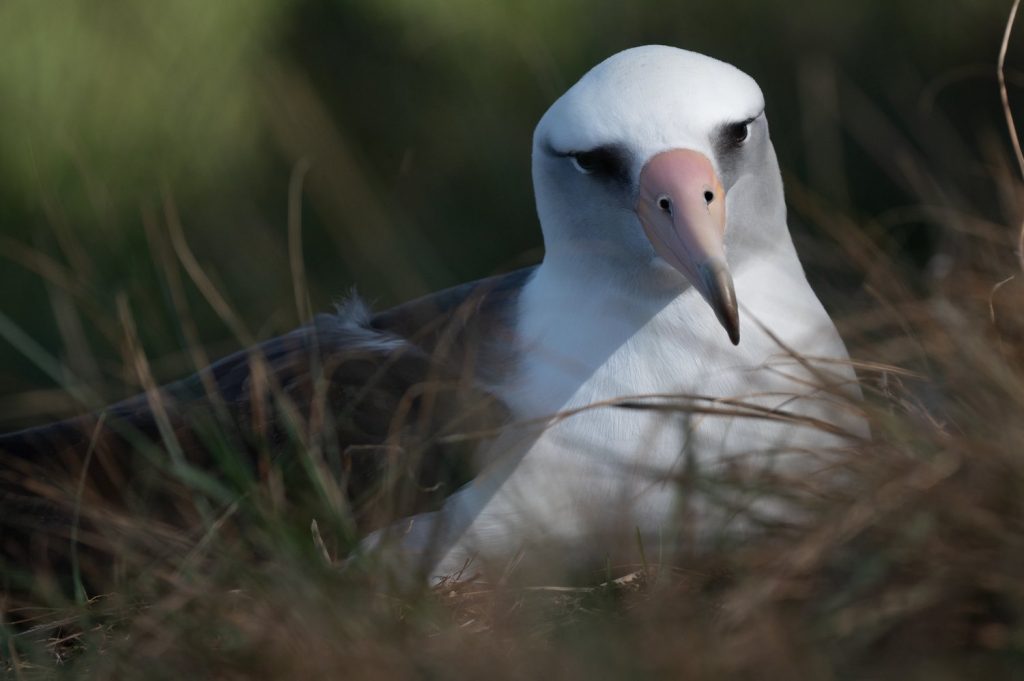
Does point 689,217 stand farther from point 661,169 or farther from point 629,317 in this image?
point 629,317

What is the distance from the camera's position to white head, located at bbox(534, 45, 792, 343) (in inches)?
86.7

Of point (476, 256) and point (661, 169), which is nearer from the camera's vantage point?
point (661, 169)

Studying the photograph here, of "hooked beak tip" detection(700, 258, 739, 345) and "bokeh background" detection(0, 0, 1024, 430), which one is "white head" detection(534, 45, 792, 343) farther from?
"bokeh background" detection(0, 0, 1024, 430)

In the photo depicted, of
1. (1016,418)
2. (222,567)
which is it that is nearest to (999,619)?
(1016,418)

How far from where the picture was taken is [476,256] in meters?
4.74

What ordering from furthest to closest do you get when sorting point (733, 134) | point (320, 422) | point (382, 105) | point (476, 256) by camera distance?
point (382, 105)
point (476, 256)
point (733, 134)
point (320, 422)

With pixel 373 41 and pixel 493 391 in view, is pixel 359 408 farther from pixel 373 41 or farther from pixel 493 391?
pixel 373 41

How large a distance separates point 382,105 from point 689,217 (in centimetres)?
313

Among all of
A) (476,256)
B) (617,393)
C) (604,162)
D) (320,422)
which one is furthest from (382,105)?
(320,422)

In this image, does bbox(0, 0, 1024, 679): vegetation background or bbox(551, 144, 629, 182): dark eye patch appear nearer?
bbox(0, 0, 1024, 679): vegetation background

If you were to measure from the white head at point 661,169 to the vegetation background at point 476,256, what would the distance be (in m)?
0.13

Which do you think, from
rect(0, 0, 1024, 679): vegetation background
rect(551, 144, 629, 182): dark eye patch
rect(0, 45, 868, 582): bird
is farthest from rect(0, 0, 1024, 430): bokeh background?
rect(551, 144, 629, 182): dark eye patch

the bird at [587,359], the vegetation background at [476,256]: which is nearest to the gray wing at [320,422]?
the bird at [587,359]

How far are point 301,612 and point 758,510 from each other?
52 centimetres
